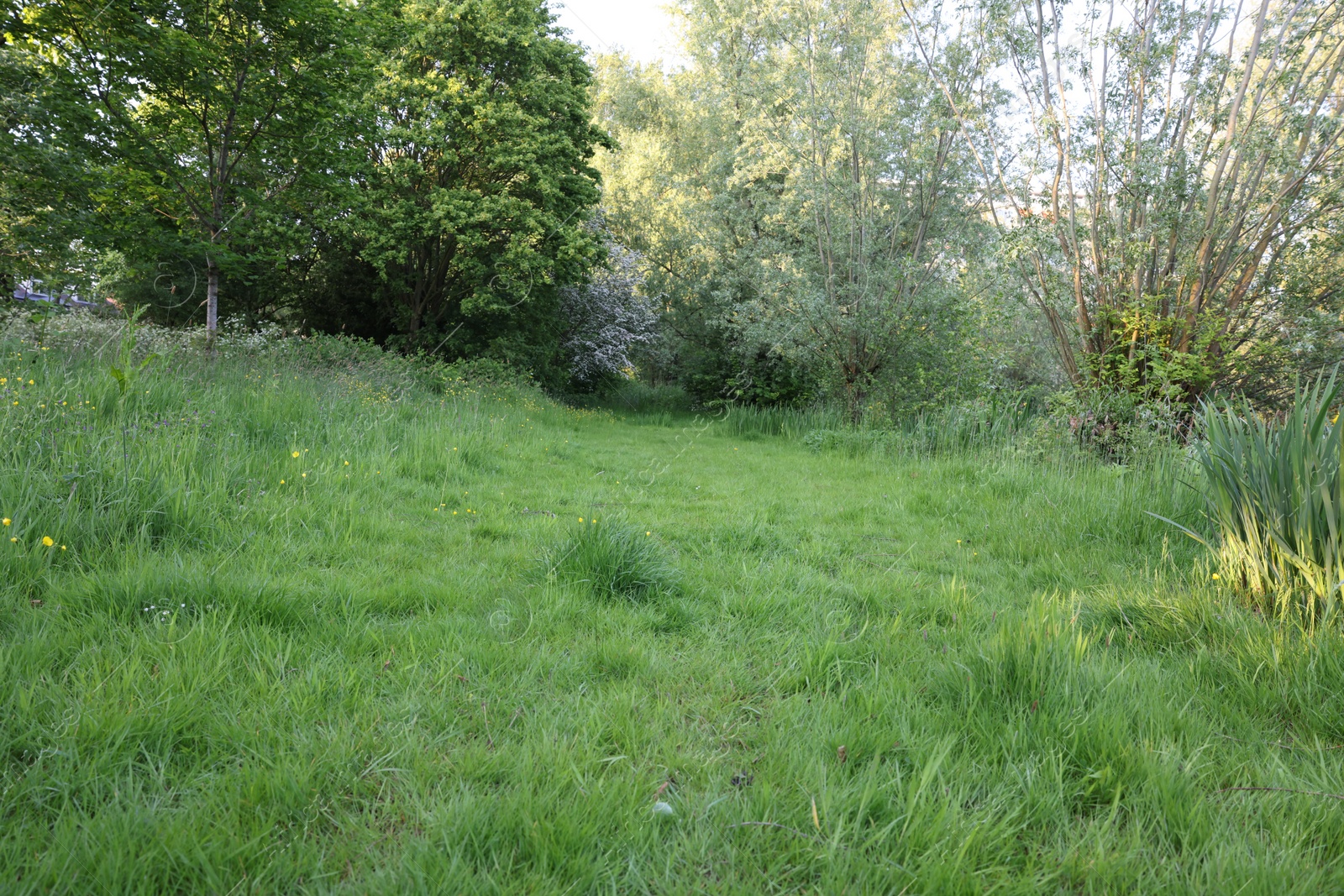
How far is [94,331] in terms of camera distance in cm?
693

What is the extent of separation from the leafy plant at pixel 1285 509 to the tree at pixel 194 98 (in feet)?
34.0

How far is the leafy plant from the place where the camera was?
2.60 metres

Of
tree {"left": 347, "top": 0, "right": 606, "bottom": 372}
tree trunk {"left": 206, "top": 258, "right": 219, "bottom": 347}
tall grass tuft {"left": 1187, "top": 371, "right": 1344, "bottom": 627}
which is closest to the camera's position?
tall grass tuft {"left": 1187, "top": 371, "right": 1344, "bottom": 627}

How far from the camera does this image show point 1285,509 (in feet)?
9.35

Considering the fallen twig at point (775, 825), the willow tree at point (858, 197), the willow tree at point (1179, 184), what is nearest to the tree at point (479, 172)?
the willow tree at point (858, 197)

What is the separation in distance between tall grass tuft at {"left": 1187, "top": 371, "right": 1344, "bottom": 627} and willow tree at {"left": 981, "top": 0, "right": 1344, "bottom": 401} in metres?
4.28

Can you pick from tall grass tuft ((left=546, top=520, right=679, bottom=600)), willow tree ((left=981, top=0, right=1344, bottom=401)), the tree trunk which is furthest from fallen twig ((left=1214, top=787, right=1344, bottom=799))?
the tree trunk

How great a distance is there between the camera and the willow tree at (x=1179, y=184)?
22.2 ft

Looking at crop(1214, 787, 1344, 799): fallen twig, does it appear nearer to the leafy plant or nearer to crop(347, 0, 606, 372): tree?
the leafy plant

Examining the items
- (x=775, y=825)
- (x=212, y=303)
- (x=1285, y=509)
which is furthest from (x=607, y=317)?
(x=775, y=825)

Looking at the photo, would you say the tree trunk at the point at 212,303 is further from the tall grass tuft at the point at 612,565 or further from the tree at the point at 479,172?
the tall grass tuft at the point at 612,565

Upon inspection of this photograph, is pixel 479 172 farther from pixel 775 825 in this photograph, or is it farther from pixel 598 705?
pixel 775 825

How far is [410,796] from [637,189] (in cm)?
1926

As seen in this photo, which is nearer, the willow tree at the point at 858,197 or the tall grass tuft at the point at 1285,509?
the tall grass tuft at the point at 1285,509
